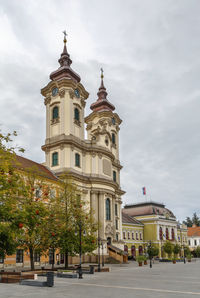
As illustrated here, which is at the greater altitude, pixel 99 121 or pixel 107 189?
pixel 99 121

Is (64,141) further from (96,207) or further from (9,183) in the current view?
(9,183)

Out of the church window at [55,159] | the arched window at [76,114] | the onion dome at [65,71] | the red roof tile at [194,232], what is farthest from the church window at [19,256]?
the red roof tile at [194,232]

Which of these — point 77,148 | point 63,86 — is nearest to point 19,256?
point 77,148

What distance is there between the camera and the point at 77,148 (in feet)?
177

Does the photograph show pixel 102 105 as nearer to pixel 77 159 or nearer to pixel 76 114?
pixel 76 114

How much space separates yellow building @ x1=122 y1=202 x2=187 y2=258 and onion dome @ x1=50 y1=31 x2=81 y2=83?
3894 centimetres

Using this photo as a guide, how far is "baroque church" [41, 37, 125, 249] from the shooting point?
52.0 meters

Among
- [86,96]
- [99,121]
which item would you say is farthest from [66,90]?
[99,121]

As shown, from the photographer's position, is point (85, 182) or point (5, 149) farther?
point (85, 182)

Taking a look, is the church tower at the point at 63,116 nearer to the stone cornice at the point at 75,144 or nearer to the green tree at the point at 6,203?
the stone cornice at the point at 75,144

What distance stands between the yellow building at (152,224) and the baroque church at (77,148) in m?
23.9

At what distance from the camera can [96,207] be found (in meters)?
53.2

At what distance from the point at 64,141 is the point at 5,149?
30.7m

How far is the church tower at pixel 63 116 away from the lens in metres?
51.8
